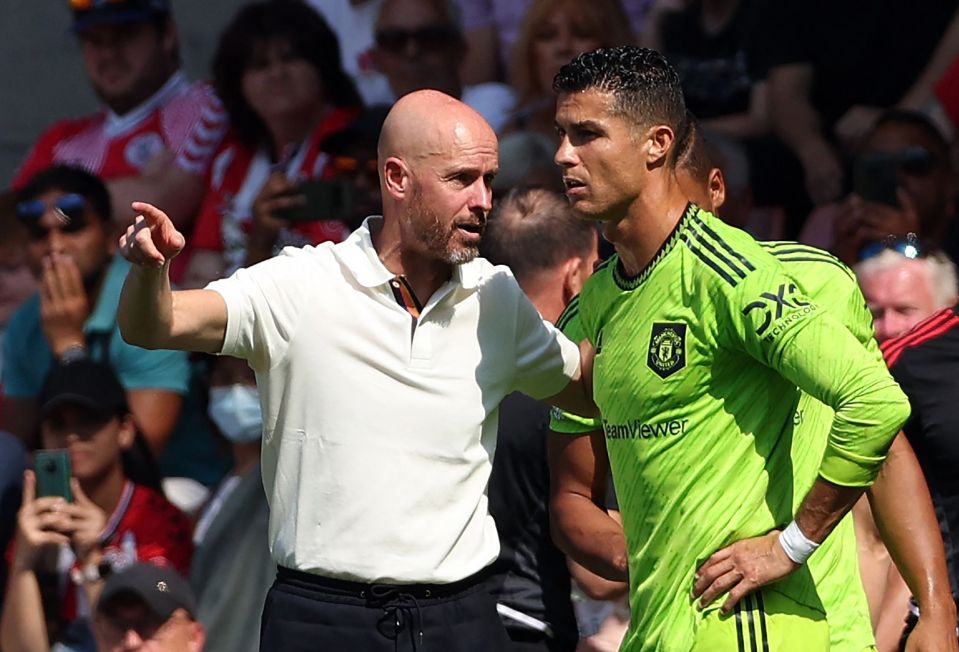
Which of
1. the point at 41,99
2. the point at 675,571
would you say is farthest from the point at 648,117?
the point at 41,99

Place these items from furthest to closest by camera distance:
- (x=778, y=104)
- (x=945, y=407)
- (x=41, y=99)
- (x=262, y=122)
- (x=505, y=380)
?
(x=41, y=99)
(x=262, y=122)
(x=778, y=104)
(x=945, y=407)
(x=505, y=380)

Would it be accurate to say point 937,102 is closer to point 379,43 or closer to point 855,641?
point 379,43

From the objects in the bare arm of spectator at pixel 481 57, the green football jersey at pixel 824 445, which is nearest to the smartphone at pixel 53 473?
the bare arm of spectator at pixel 481 57

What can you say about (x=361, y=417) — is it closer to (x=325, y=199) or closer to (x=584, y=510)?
(x=584, y=510)

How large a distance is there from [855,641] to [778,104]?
3.23 meters

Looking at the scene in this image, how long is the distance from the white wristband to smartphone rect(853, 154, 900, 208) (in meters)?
2.72

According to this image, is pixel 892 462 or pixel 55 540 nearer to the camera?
pixel 892 462

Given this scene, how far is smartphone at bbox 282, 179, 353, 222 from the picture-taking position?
7.12 meters

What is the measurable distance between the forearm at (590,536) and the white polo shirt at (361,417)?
0.49m

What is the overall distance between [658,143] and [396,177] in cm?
64

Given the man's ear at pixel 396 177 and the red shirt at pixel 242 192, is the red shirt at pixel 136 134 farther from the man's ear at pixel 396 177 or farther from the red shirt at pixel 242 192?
the man's ear at pixel 396 177

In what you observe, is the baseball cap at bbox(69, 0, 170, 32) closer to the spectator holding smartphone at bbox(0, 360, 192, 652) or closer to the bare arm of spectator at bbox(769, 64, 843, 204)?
the spectator holding smartphone at bbox(0, 360, 192, 652)

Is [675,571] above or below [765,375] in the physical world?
below

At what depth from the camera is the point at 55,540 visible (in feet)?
22.0
